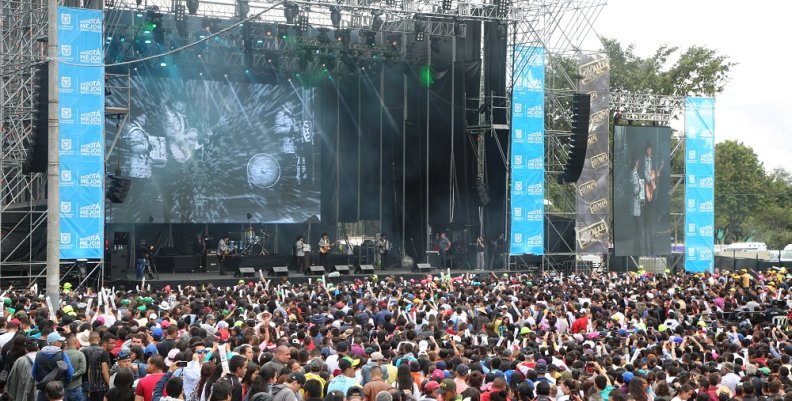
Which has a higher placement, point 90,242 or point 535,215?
point 535,215

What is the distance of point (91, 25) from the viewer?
79.2ft

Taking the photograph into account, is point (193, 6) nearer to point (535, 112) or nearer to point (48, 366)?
point (535, 112)

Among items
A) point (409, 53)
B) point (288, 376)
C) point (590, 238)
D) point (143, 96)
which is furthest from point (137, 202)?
point (288, 376)

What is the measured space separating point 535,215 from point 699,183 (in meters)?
8.52

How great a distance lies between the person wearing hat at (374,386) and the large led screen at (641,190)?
26.2 meters

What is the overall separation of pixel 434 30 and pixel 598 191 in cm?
806

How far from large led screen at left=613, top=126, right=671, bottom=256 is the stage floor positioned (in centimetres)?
558

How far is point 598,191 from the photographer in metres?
34.5

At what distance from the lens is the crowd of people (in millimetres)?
9242

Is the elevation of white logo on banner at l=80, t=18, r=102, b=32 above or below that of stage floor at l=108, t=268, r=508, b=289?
above

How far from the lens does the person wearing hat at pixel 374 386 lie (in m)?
9.28

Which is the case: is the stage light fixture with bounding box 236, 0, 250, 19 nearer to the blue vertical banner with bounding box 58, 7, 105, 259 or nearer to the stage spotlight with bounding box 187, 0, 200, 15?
the stage spotlight with bounding box 187, 0, 200, 15

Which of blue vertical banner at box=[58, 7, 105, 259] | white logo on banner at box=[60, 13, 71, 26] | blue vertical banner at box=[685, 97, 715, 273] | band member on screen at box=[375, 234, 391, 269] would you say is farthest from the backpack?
blue vertical banner at box=[685, 97, 715, 273]

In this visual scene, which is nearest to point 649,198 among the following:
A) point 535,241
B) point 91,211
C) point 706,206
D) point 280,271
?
point 706,206
